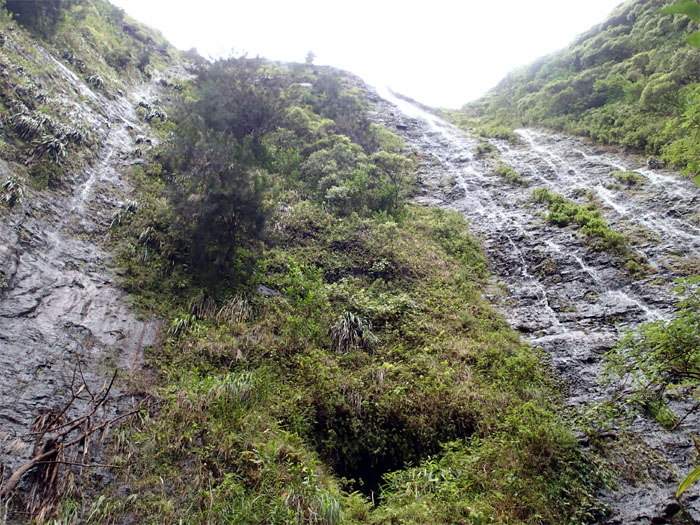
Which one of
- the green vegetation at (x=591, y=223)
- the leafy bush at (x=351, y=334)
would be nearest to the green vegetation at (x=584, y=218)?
the green vegetation at (x=591, y=223)

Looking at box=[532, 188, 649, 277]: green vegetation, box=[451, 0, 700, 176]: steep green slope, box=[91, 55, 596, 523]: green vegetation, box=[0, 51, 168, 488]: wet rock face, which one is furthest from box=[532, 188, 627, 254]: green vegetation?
box=[0, 51, 168, 488]: wet rock face

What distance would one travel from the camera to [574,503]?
5.73 meters

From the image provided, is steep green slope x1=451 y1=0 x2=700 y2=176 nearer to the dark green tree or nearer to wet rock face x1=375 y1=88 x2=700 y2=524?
wet rock face x1=375 y1=88 x2=700 y2=524

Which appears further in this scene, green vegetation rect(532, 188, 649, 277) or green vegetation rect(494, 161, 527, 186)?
green vegetation rect(494, 161, 527, 186)

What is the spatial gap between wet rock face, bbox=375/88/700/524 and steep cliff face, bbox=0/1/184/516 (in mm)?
8319

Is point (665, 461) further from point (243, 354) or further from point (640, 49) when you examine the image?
point (640, 49)

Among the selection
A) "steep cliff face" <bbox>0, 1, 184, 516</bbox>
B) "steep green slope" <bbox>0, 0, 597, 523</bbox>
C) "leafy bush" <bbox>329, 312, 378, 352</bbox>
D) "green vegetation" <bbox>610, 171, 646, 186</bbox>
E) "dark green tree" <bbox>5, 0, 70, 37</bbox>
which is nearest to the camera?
"steep green slope" <bbox>0, 0, 597, 523</bbox>

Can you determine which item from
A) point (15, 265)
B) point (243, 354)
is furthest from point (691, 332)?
point (15, 265)

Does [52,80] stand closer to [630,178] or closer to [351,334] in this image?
[351,334]

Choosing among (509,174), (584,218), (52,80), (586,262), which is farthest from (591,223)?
(52,80)

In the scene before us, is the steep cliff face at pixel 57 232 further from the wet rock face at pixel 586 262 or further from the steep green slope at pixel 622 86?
the steep green slope at pixel 622 86

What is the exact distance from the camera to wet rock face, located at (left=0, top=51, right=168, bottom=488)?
615 cm

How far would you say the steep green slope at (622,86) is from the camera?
49.0 feet

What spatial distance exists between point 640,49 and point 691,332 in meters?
24.0
